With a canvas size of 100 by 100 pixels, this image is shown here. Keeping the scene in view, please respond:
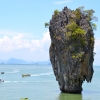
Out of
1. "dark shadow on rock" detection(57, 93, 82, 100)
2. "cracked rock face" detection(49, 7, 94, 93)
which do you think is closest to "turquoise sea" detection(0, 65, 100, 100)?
"dark shadow on rock" detection(57, 93, 82, 100)

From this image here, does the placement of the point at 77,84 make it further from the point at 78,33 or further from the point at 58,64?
the point at 78,33

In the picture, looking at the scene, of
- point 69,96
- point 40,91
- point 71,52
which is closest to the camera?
point 69,96

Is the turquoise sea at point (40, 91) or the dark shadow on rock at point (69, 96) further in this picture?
the turquoise sea at point (40, 91)

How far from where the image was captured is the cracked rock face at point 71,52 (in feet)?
121

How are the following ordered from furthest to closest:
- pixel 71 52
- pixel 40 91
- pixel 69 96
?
pixel 40 91
pixel 71 52
pixel 69 96

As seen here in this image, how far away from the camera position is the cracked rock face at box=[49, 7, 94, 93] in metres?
37.0

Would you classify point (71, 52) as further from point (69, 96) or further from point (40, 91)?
point (40, 91)

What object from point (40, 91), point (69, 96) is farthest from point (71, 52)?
point (40, 91)

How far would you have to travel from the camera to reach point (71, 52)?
37125mm

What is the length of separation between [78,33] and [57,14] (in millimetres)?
4449

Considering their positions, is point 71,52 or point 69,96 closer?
point 69,96

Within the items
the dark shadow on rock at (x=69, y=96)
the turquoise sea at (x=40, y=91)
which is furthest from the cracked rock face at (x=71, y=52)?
the turquoise sea at (x=40, y=91)

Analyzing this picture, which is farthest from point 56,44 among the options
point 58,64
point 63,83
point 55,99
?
point 55,99

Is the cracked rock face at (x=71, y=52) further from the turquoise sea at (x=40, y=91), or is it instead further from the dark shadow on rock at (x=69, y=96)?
the turquoise sea at (x=40, y=91)
